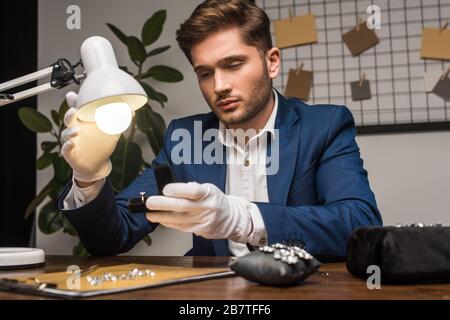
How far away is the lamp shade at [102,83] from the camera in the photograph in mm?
791

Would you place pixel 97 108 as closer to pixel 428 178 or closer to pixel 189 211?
pixel 189 211

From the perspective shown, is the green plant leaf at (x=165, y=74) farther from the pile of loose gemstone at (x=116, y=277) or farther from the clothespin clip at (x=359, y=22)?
the pile of loose gemstone at (x=116, y=277)

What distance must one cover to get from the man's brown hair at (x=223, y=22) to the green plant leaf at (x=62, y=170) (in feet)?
3.38

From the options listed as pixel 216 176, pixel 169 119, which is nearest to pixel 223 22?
pixel 216 176

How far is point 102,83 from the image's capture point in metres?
0.79

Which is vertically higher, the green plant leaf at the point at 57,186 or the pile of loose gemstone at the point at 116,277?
the green plant leaf at the point at 57,186

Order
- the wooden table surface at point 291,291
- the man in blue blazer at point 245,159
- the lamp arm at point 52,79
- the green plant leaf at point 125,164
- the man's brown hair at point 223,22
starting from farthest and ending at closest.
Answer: the green plant leaf at point 125,164
the man's brown hair at point 223,22
the man in blue blazer at point 245,159
the lamp arm at point 52,79
the wooden table surface at point 291,291

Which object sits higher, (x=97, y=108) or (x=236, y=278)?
(x=97, y=108)

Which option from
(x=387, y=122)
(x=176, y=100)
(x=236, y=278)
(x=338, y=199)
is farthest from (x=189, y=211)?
(x=176, y=100)

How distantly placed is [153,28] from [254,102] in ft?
3.50

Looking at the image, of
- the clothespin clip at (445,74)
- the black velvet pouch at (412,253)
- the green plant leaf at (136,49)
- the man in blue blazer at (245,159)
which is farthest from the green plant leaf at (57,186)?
the black velvet pouch at (412,253)

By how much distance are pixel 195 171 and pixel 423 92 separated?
1.19 meters
